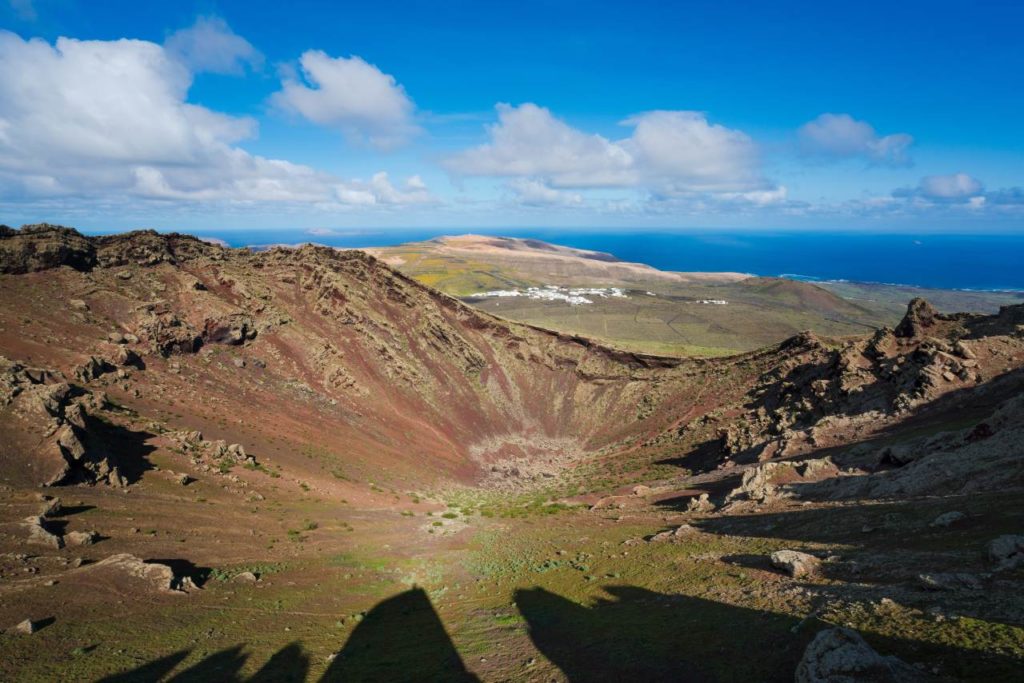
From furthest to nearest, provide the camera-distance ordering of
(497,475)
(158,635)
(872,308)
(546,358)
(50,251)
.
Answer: (872,308) < (546,358) < (497,475) < (50,251) < (158,635)

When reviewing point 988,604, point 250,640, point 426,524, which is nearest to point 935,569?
point 988,604

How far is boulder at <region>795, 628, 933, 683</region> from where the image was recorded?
7.95 meters

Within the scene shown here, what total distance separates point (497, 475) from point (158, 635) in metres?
38.8

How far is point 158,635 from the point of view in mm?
→ 14164

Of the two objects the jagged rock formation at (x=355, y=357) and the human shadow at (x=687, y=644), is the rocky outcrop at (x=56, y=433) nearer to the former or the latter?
the jagged rock formation at (x=355, y=357)

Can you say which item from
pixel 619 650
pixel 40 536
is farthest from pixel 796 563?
pixel 40 536

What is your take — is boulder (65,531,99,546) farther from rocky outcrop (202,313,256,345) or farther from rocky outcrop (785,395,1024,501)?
rocky outcrop (202,313,256,345)

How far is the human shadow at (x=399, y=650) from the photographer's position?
13.5 metres

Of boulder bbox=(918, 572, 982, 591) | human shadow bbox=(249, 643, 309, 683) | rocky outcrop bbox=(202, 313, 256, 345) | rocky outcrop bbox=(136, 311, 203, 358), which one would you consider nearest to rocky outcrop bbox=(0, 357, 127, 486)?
human shadow bbox=(249, 643, 309, 683)

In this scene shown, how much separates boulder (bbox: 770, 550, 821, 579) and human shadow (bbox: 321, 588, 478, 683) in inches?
388

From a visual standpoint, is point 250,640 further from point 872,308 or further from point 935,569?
point 872,308

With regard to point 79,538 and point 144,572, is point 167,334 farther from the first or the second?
point 144,572

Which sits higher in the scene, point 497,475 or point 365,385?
point 365,385

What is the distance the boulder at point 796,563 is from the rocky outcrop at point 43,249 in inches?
2336
